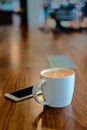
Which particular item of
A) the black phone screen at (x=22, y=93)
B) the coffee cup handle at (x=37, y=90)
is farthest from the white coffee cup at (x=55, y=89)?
the black phone screen at (x=22, y=93)

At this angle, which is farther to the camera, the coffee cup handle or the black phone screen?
the black phone screen

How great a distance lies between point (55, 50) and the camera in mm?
1620

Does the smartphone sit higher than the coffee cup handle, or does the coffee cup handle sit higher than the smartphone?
the coffee cup handle

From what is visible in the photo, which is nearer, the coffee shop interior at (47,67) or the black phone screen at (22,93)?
the coffee shop interior at (47,67)

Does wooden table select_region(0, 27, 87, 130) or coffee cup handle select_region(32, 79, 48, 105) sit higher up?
coffee cup handle select_region(32, 79, 48, 105)

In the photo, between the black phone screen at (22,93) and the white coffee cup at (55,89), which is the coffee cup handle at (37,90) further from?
the black phone screen at (22,93)

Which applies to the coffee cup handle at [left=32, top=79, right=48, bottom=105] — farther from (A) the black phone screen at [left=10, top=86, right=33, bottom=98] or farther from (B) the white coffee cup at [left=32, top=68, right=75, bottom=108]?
(A) the black phone screen at [left=10, top=86, right=33, bottom=98]

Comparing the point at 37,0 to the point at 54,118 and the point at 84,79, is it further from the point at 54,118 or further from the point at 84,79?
the point at 54,118

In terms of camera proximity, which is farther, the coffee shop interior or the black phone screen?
the black phone screen

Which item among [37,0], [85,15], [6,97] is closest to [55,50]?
[6,97]

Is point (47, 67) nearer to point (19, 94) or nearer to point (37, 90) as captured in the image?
point (19, 94)

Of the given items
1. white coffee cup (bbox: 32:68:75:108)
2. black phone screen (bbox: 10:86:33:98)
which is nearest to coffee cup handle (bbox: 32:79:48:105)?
white coffee cup (bbox: 32:68:75:108)

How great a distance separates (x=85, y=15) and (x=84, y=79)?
79.4 inches

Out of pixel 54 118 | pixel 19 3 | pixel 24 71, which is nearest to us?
pixel 54 118
